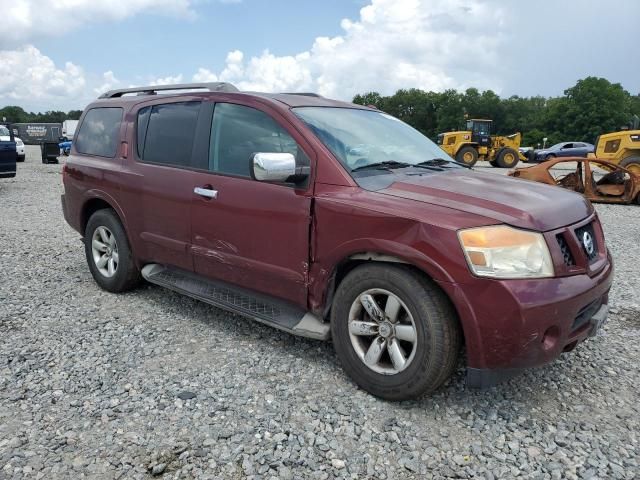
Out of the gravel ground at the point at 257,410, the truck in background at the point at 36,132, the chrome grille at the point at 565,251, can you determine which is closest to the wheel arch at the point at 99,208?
the gravel ground at the point at 257,410

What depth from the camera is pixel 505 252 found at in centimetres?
259

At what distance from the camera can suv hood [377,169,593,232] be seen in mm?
2697

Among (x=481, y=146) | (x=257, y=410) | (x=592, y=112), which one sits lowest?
(x=257, y=410)

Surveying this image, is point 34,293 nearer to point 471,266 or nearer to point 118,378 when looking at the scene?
point 118,378

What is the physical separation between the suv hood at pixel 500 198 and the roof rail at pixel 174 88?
64.3 inches

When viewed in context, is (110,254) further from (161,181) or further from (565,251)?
(565,251)

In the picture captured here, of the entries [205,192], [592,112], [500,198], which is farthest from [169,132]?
[592,112]

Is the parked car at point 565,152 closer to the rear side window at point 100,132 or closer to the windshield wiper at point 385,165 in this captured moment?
the rear side window at point 100,132

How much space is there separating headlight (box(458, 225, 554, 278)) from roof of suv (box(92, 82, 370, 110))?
1690mm

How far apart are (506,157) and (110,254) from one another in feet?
79.3

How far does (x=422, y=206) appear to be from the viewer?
2.79m

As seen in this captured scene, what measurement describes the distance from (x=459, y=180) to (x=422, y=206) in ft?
2.09

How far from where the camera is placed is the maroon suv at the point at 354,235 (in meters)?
2.62

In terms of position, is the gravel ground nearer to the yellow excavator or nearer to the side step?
the side step
